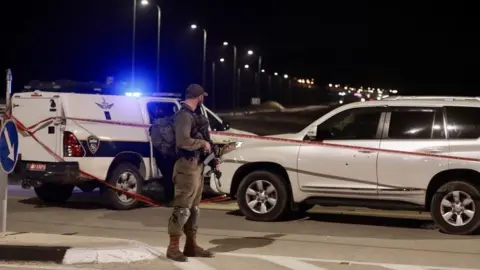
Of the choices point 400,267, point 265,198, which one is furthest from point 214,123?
point 400,267

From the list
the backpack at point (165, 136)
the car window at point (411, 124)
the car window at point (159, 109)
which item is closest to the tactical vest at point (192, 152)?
the backpack at point (165, 136)

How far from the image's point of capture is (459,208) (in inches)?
376

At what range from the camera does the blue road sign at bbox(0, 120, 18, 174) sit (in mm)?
8320

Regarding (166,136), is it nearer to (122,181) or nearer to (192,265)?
(192,265)

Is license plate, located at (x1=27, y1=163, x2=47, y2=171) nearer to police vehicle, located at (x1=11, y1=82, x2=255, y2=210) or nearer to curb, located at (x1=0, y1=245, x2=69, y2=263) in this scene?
police vehicle, located at (x1=11, y1=82, x2=255, y2=210)

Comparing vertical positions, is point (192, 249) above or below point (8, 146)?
below

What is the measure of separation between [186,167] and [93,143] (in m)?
4.44

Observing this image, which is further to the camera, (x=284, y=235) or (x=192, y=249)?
(x=284, y=235)

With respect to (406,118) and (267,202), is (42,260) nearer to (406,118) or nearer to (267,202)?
(267,202)

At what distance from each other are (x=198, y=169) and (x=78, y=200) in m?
6.18

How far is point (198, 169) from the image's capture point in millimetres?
7492

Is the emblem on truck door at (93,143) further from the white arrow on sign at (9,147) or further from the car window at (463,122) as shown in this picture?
the car window at (463,122)

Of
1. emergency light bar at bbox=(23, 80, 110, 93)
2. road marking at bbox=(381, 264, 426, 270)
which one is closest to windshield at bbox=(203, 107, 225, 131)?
emergency light bar at bbox=(23, 80, 110, 93)

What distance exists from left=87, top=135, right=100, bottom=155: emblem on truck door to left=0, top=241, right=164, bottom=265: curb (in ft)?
12.7
